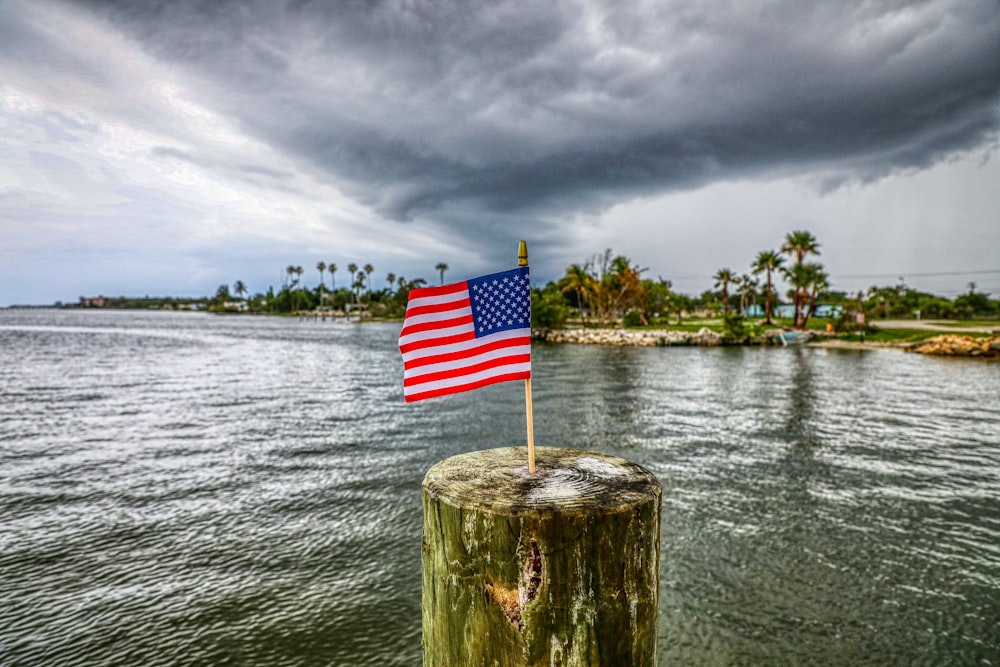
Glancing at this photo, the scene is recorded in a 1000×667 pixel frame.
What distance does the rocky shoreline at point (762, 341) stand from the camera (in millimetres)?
39875

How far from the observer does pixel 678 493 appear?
34.0 ft

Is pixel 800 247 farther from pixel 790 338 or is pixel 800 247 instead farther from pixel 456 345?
pixel 456 345

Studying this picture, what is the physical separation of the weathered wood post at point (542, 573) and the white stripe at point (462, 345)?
31.2 inches

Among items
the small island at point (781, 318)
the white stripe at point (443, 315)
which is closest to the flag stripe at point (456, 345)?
the white stripe at point (443, 315)

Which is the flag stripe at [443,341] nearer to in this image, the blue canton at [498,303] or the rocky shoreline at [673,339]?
the blue canton at [498,303]

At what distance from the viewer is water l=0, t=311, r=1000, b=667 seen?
19.6 feet

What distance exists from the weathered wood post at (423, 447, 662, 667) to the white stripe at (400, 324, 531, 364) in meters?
0.79

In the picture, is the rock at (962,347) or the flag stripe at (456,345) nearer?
the flag stripe at (456,345)

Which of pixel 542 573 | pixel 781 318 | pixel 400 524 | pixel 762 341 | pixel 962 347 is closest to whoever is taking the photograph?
pixel 542 573

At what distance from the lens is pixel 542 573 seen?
2150 millimetres

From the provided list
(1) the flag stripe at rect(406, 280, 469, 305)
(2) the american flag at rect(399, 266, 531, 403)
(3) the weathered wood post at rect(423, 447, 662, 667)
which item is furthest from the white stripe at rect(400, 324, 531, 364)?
(3) the weathered wood post at rect(423, 447, 662, 667)

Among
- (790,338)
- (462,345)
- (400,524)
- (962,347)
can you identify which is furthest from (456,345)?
(790,338)

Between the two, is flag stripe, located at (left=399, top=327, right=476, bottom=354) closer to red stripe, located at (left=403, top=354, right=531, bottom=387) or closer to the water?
red stripe, located at (left=403, top=354, right=531, bottom=387)

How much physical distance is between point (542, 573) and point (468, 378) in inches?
45.8
